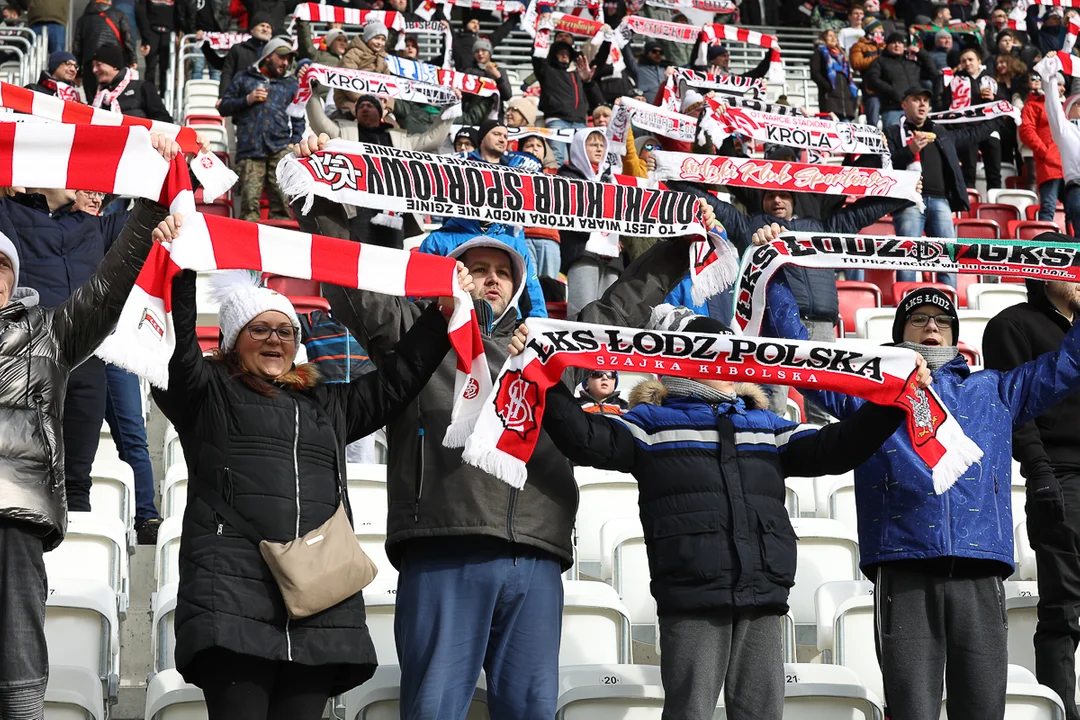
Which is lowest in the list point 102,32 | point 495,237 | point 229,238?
point 229,238

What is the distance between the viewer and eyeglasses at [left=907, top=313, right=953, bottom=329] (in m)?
4.91

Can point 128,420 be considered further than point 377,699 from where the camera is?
Yes

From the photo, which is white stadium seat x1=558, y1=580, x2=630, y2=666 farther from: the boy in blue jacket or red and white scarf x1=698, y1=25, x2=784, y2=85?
red and white scarf x1=698, y1=25, x2=784, y2=85

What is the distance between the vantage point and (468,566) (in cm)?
412

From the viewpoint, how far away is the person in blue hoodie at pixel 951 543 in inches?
173

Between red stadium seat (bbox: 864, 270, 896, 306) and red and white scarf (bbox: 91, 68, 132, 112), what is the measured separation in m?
5.21

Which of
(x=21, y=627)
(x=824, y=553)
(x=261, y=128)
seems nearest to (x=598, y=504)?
(x=824, y=553)

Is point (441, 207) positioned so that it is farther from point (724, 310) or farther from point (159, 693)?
point (724, 310)

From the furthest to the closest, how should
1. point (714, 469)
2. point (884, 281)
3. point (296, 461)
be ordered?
point (884, 281) < point (714, 469) < point (296, 461)

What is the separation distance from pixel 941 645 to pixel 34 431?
2.61 meters

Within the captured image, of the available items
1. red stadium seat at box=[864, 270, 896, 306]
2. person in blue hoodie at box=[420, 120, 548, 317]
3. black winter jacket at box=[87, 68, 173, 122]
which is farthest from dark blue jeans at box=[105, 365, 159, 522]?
red stadium seat at box=[864, 270, 896, 306]

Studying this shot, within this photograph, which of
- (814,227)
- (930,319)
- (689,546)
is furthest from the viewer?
(814,227)

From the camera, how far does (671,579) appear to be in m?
4.21

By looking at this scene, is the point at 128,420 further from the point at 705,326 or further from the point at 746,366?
the point at 746,366
